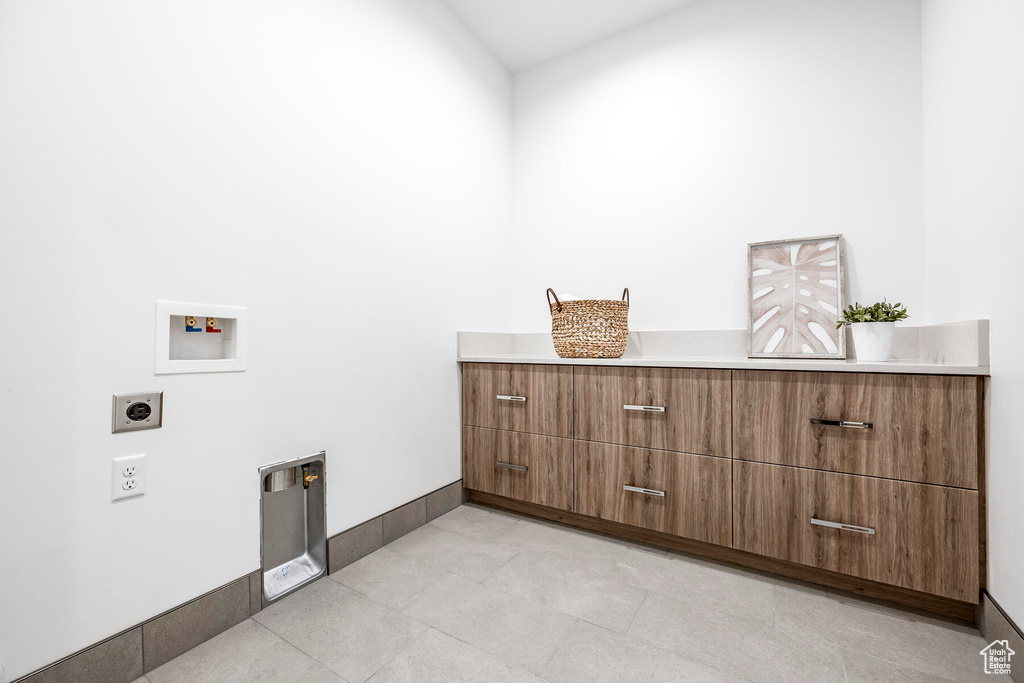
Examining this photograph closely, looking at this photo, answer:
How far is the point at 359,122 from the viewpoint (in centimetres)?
170

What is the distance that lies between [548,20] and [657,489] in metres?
2.29

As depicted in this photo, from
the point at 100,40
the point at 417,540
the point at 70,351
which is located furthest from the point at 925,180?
the point at 70,351

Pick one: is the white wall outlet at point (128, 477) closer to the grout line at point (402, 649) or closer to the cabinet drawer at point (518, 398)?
the grout line at point (402, 649)

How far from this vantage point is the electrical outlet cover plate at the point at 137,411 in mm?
1057

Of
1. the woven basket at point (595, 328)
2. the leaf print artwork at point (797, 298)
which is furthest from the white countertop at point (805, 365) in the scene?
the leaf print artwork at point (797, 298)

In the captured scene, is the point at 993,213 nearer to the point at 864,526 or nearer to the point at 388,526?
the point at 864,526

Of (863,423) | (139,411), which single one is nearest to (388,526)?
(139,411)

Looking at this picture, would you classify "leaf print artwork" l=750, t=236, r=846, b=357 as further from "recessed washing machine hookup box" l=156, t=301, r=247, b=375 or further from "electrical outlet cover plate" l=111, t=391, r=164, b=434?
"electrical outlet cover plate" l=111, t=391, r=164, b=434

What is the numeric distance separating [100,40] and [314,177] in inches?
23.1

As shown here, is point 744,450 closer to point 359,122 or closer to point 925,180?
point 925,180

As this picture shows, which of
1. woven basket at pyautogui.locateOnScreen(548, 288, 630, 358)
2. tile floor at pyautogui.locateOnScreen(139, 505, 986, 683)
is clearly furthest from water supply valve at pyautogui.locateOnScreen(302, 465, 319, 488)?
woven basket at pyautogui.locateOnScreen(548, 288, 630, 358)

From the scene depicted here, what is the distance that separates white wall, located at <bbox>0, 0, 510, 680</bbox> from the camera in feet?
3.11

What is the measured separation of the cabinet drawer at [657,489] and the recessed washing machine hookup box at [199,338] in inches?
51.2

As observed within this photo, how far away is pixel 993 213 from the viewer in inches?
45.2
